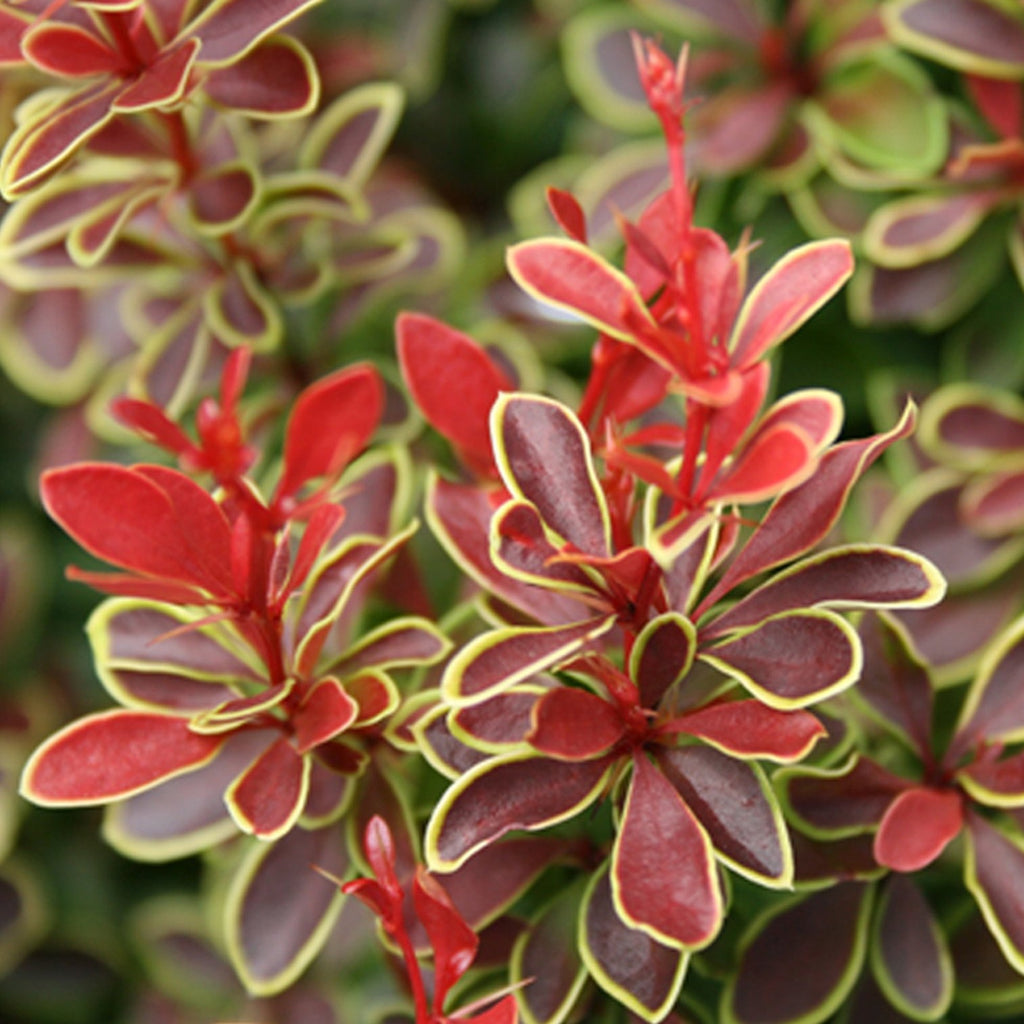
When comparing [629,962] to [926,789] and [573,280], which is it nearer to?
[926,789]

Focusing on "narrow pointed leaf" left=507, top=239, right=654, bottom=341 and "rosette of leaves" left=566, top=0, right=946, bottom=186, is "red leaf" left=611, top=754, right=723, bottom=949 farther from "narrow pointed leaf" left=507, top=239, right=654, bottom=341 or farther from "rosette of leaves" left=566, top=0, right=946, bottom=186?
"rosette of leaves" left=566, top=0, right=946, bottom=186

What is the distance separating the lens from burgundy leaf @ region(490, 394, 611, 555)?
1.96 feet

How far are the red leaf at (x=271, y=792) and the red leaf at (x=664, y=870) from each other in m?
0.16

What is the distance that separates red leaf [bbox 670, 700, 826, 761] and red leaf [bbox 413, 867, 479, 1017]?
0.14 meters

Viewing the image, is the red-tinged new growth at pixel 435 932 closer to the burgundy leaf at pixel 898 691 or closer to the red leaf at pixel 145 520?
the red leaf at pixel 145 520

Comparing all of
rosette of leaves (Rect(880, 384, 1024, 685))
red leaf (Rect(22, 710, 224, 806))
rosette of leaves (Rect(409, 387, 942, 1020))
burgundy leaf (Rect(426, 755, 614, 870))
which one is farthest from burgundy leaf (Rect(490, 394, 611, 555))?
rosette of leaves (Rect(880, 384, 1024, 685))

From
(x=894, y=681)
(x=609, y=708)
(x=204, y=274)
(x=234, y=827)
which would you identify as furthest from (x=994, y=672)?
(x=204, y=274)

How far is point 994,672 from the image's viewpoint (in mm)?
719

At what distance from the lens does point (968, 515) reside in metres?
→ 0.89

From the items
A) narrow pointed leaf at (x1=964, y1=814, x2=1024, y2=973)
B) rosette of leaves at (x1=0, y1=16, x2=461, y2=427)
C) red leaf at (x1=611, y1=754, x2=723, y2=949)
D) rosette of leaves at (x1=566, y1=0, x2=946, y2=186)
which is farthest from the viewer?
rosette of leaves at (x1=566, y1=0, x2=946, y2=186)

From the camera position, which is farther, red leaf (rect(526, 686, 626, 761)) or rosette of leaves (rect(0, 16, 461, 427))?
rosette of leaves (rect(0, 16, 461, 427))

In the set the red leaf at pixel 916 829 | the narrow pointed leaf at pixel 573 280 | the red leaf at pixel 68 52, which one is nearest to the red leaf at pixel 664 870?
the red leaf at pixel 916 829

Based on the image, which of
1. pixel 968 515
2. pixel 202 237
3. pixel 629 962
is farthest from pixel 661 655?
pixel 202 237

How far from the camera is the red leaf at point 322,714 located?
604 millimetres
